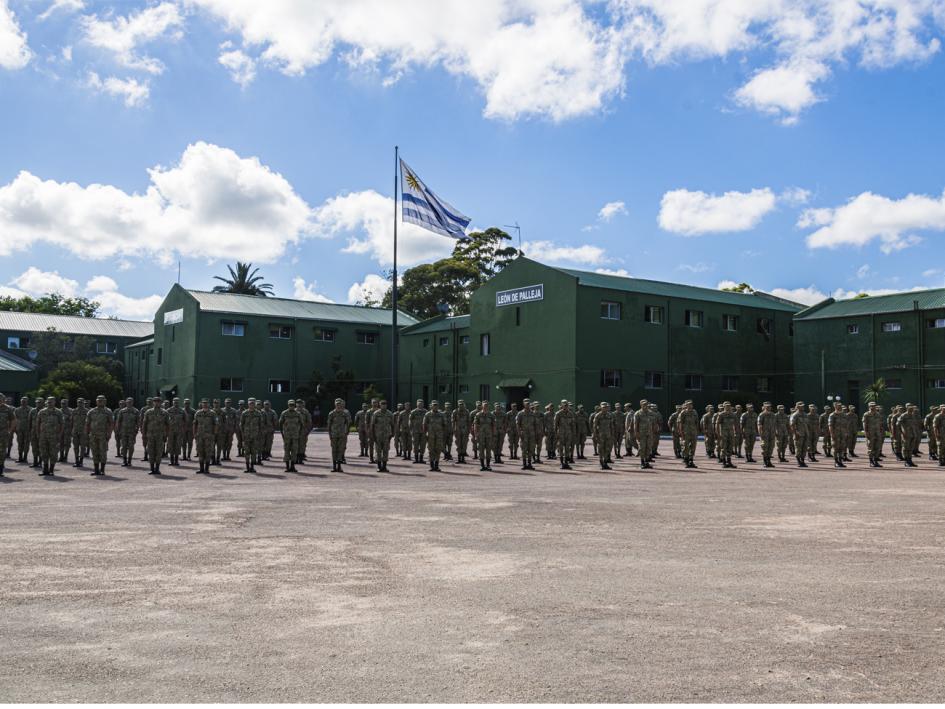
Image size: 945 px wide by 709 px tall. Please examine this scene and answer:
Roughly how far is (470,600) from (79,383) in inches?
2230

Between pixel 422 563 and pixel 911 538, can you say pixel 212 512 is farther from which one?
pixel 911 538

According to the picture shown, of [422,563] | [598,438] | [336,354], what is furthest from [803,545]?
[336,354]

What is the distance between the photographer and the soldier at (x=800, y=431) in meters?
25.1

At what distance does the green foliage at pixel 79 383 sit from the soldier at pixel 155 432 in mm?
38740

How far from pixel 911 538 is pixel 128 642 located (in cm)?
932

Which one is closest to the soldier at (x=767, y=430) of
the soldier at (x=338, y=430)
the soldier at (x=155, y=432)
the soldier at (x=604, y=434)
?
the soldier at (x=604, y=434)

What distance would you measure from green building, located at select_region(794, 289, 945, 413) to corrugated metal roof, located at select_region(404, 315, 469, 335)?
21441 mm

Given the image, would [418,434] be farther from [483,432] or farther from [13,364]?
[13,364]

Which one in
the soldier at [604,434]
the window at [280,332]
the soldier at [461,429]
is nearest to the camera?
the soldier at [604,434]

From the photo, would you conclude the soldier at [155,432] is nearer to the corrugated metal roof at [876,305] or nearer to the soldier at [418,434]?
the soldier at [418,434]

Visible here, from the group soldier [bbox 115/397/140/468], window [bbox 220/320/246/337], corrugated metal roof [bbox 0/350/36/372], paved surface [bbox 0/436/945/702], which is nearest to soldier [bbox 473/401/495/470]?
paved surface [bbox 0/436/945/702]

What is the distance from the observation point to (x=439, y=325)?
61.3 meters

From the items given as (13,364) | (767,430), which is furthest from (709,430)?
(13,364)

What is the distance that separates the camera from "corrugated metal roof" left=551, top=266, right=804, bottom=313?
1964 inches
